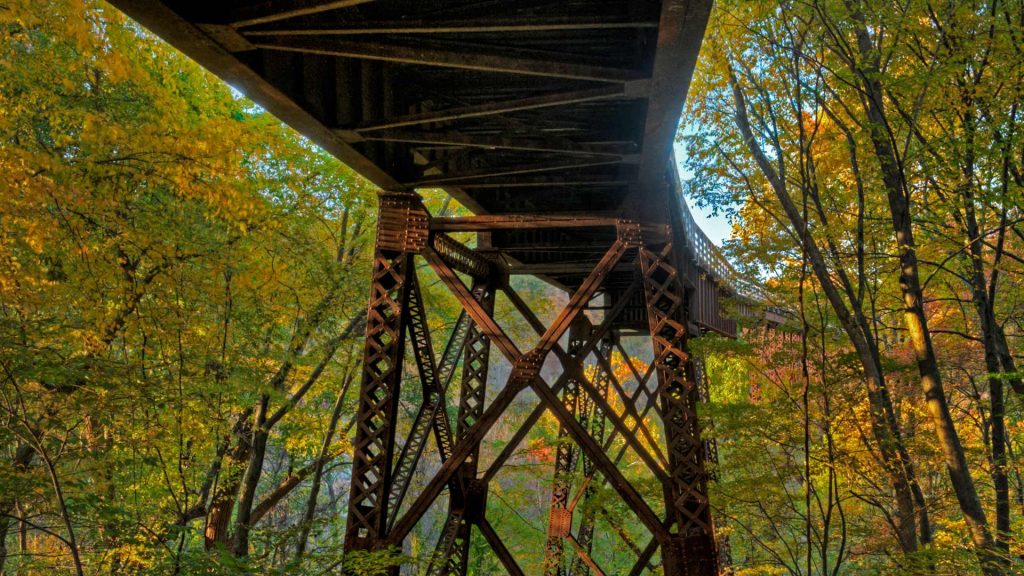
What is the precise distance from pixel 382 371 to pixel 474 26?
3.51 metres

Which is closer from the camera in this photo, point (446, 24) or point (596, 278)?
point (446, 24)

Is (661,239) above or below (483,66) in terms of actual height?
below

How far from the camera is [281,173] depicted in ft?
37.7

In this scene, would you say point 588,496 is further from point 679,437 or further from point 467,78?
point 467,78

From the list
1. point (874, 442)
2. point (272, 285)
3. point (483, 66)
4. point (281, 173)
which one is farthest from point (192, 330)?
point (874, 442)

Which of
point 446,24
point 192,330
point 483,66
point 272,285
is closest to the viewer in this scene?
point 446,24

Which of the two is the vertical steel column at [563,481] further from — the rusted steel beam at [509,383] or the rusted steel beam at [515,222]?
the rusted steel beam at [515,222]

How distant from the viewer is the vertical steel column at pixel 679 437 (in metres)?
6.35

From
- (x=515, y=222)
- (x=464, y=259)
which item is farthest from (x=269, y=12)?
(x=464, y=259)

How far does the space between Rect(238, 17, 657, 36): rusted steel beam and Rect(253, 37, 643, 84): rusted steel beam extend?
0.15 meters

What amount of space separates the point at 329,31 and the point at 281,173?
7600mm

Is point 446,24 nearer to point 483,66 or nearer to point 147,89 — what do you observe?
point 483,66

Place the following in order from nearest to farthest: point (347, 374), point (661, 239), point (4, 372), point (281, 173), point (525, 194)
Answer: point (4, 372), point (661, 239), point (525, 194), point (281, 173), point (347, 374)

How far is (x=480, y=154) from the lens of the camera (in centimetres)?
752
